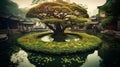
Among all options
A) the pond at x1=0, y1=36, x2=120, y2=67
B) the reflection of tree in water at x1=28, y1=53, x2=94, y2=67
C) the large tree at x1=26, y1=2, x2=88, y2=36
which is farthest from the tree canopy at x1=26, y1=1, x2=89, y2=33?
the reflection of tree in water at x1=28, y1=53, x2=94, y2=67

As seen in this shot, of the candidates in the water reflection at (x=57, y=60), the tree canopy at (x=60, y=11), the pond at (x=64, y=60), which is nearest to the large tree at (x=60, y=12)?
the tree canopy at (x=60, y=11)

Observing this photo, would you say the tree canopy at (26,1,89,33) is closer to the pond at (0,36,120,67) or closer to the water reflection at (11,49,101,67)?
the pond at (0,36,120,67)

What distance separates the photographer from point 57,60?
1290 cm

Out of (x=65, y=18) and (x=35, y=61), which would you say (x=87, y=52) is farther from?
(x=65, y=18)

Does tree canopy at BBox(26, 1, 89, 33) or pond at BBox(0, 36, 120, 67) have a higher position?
tree canopy at BBox(26, 1, 89, 33)

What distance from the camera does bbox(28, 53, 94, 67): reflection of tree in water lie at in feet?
38.9

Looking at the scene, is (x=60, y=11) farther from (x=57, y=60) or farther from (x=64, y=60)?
(x=64, y=60)

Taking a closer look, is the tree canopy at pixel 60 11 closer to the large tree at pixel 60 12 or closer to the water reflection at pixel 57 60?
the large tree at pixel 60 12

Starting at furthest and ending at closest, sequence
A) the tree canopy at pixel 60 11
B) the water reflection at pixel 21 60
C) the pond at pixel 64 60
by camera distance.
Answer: the tree canopy at pixel 60 11 < the water reflection at pixel 21 60 < the pond at pixel 64 60

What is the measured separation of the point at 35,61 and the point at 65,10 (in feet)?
34.9

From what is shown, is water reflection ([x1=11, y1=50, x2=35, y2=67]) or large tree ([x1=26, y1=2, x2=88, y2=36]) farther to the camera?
large tree ([x1=26, y1=2, x2=88, y2=36])

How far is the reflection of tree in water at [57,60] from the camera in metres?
11.9

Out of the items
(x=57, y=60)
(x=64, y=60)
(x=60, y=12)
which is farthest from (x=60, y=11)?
(x=64, y=60)

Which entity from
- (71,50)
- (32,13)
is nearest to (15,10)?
(32,13)
